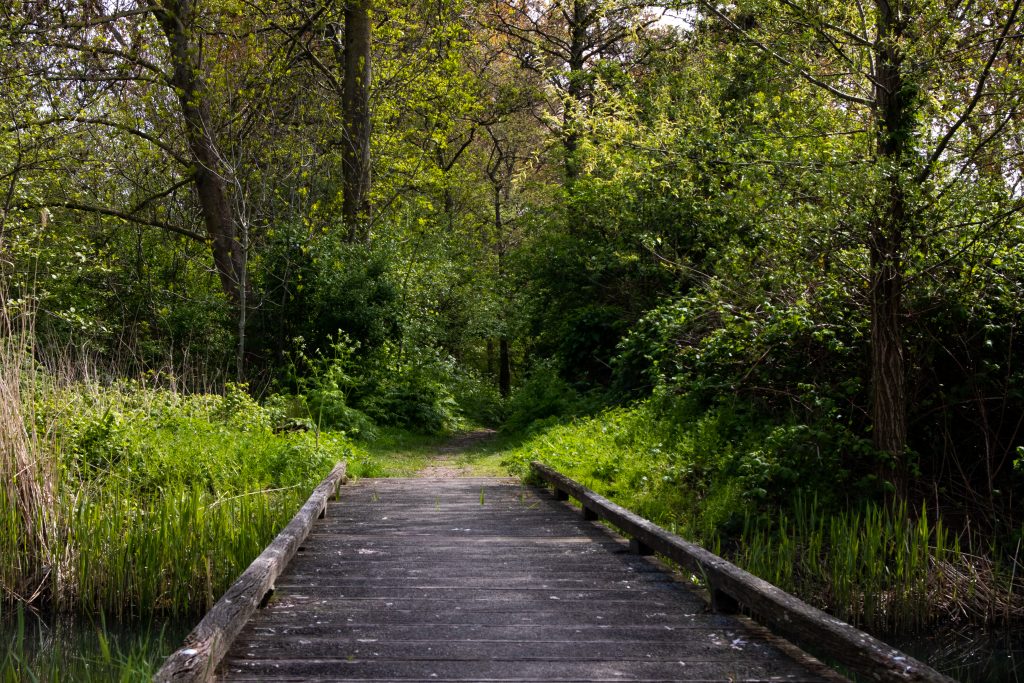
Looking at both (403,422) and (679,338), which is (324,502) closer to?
(679,338)

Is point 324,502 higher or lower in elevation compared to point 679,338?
lower

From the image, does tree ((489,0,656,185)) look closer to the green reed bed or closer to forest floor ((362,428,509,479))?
forest floor ((362,428,509,479))

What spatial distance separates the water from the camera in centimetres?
523

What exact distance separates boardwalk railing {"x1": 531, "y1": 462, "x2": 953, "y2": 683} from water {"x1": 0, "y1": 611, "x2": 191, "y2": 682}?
2947 millimetres

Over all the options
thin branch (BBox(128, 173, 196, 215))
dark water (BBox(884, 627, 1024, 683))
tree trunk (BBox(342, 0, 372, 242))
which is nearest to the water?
dark water (BBox(884, 627, 1024, 683))

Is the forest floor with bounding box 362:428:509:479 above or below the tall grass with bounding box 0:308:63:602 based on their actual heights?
below

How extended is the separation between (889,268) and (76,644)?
20.8ft

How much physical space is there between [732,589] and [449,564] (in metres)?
2.16

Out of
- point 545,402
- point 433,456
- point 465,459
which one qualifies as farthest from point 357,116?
point 465,459

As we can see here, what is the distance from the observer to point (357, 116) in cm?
2002

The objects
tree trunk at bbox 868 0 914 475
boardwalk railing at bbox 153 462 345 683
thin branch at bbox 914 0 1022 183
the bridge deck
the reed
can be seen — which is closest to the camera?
boardwalk railing at bbox 153 462 345 683

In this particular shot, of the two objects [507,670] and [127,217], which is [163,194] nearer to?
[127,217]

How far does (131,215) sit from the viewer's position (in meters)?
19.1

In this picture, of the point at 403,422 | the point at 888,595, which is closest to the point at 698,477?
the point at 888,595
